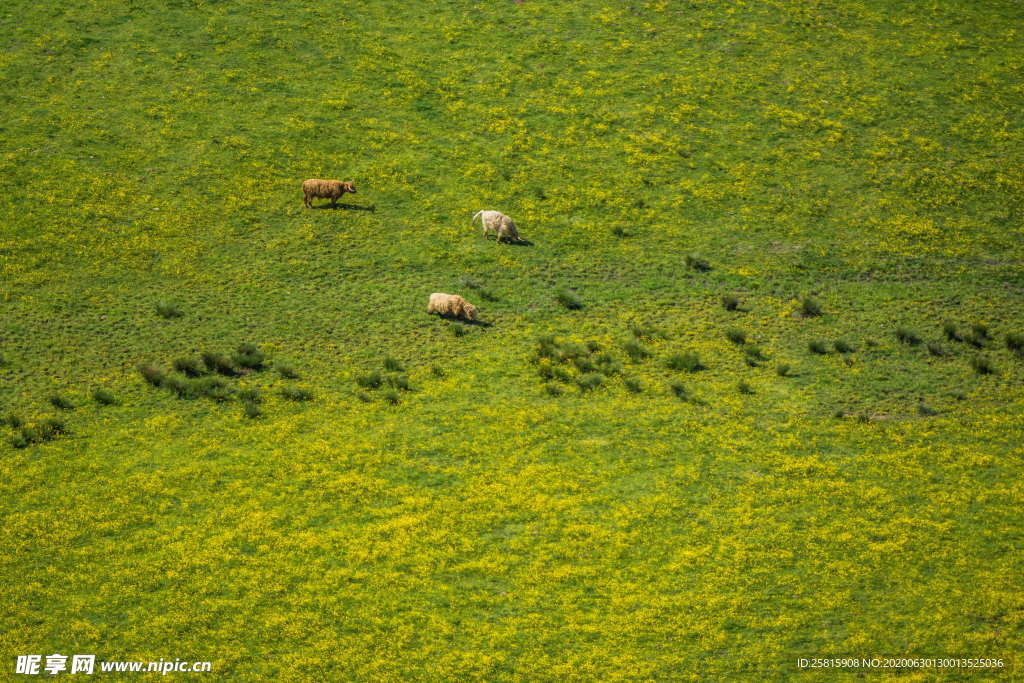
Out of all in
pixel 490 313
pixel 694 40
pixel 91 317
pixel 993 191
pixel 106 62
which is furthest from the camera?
pixel 694 40

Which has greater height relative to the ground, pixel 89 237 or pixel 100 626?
pixel 89 237

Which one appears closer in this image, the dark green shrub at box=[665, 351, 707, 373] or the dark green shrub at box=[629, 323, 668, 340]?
the dark green shrub at box=[665, 351, 707, 373]

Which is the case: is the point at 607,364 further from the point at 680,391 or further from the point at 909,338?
the point at 909,338

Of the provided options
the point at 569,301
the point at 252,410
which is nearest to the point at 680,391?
the point at 569,301

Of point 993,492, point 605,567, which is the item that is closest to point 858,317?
point 993,492

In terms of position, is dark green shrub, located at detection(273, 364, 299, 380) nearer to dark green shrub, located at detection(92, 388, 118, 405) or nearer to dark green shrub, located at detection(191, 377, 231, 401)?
dark green shrub, located at detection(191, 377, 231, 401)

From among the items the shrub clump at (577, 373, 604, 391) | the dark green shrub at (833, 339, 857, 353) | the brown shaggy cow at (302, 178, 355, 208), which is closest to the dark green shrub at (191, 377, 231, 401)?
the shrub clump at (577, 373, 604, 391)


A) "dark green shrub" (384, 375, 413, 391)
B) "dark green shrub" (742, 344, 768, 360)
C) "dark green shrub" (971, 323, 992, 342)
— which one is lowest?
"dark green shrub" (384, 375, 413, 391)

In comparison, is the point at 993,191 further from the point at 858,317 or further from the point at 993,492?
the point at 993,492
